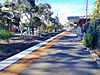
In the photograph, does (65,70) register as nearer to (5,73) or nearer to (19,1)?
(5,73)

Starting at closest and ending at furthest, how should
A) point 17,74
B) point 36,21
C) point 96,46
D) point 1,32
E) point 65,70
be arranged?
point 17,74 → point 65,70 → point 96,46 → point 1,32 → point 36,21

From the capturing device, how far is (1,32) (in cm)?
2381

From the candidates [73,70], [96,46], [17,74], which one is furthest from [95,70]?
[96,46]

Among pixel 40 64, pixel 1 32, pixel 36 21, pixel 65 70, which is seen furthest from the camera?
pixel 36 21

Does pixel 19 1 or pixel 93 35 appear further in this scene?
pixel 19 1

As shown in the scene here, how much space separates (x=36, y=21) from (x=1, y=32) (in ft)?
73.7

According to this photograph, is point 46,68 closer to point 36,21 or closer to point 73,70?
point 73,70

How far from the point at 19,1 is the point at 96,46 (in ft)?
79.4

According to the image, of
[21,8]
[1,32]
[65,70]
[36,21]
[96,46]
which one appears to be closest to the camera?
[65,70]

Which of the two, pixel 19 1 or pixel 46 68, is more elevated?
pixel 19 1

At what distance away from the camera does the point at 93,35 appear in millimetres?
21406

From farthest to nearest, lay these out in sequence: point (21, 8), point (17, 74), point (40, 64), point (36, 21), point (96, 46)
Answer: point (36, 21), point (21, 8), point (96, 46), point (40, 64), point (17, 74)

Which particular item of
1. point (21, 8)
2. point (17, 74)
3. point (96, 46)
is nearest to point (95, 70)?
point (17, 74)

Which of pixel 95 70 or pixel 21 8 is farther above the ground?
pixel 21 8
